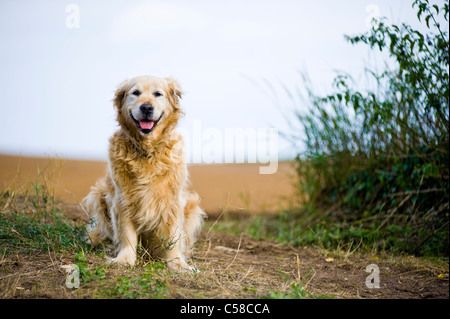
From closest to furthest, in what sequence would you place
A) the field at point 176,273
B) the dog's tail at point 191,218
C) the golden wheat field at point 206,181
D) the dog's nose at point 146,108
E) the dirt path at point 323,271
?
1. the field at point 176,273
2. the dirt path at point 323,271
3. the dog's nose at point 146,108
4. the dog's tail at point 191,218
5. the golden wheat field at point 206,181

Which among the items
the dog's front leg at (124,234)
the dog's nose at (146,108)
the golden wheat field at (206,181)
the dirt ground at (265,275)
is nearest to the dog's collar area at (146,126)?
the dog's nose at (146,108)

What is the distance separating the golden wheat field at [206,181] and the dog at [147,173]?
47cm

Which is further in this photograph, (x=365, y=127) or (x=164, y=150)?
(x=365, y=127)

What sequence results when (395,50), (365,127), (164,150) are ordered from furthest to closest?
(365,127) < (395,50) < (164,150)

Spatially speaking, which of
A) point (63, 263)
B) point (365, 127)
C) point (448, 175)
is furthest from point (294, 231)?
point (63, 263)

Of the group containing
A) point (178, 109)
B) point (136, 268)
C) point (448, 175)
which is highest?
point (178, 109)

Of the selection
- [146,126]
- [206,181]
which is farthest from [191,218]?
[206,181]

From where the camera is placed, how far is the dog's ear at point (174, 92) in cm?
370

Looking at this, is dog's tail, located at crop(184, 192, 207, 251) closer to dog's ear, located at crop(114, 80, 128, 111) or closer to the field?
the field

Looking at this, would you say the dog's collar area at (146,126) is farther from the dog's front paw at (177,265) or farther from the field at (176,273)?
the dog's front paw at (177,265)

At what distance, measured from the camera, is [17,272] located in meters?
2.88

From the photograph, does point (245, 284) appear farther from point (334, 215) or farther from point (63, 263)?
point (334, 215)

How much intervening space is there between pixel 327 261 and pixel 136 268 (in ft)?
6.66

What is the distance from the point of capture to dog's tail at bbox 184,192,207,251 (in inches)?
160
